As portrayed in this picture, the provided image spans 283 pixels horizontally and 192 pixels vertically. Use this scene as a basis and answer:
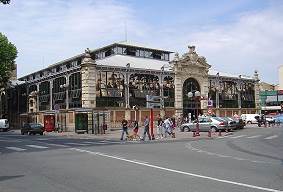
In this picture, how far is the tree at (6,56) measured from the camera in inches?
2522

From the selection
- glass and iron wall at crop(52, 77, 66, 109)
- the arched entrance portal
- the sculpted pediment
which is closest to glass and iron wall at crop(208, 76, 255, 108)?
the sculpted pediment

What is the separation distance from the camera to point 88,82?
54.1 m

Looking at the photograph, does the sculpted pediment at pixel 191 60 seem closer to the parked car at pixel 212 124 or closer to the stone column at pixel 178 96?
the stone column at pixel 178 96

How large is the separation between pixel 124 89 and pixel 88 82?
5343mm

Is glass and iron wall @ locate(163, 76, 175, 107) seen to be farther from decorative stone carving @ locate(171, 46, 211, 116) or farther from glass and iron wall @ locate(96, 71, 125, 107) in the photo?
glass and iron wall @ locate(96, 71, 125, 107)

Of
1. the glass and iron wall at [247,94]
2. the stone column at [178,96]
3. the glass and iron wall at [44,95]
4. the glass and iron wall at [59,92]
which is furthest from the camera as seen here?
the glass and iron wall at [247,94]

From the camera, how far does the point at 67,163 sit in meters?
16.6

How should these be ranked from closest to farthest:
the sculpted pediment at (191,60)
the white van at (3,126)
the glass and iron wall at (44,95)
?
the sculpted pediment at (191,60)
the glass and iron wall at (44,95)
the white van at (3,126)

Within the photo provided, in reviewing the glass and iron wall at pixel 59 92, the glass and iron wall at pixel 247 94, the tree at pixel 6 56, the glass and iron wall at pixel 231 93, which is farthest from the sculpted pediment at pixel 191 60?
the tree at pixel 6 56

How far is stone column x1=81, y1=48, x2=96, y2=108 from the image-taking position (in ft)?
177

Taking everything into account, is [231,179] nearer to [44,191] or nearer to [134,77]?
[44,191]

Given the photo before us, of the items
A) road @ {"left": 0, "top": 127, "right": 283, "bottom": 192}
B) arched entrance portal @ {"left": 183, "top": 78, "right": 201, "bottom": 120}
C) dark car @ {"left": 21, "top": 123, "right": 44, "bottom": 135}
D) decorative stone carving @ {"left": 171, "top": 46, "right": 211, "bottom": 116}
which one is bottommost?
road @ {"left": 0, "top": 127, "right": 283, "bottom": 192}

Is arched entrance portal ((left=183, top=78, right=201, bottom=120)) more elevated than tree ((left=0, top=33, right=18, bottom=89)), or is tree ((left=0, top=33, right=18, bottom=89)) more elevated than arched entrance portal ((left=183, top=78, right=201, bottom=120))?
tree ((left=0, top=33, right=18, bottom=89))

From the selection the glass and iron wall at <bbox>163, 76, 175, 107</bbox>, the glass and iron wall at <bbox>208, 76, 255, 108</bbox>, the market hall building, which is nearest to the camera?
the market hall building
